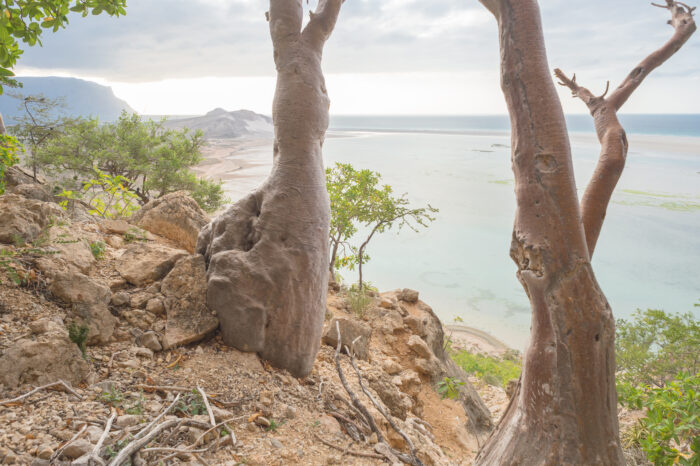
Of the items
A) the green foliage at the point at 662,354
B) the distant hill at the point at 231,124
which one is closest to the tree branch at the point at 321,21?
the green foliage at the point at 662,354

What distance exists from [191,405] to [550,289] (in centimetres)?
248

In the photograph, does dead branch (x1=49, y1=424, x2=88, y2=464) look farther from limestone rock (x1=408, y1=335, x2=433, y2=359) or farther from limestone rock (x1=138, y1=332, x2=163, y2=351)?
limestone rock (x1=408, y1=335, x2=433, y2=359)

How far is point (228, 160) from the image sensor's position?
3322cm

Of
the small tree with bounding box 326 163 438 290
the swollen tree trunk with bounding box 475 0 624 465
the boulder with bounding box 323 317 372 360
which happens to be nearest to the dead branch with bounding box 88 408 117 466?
the swollen tree trunk with bounding box 475 0 624 465

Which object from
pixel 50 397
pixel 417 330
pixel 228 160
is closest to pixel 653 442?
pixel 50 397

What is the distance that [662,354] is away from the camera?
8094 mm

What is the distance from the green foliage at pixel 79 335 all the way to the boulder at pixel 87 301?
0.16 ft

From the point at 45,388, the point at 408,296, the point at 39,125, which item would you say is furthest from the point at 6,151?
the point at 39,125

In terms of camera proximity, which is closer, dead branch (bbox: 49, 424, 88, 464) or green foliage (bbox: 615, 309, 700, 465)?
dead branch (bbox: 49, 424, 88, 464)

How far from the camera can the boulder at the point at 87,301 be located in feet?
9.60

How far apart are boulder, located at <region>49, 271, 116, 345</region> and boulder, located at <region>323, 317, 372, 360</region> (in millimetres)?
2546

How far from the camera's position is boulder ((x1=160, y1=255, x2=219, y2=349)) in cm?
334

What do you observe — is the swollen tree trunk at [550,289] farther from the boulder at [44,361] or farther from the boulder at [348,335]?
the boulder at [44,361]

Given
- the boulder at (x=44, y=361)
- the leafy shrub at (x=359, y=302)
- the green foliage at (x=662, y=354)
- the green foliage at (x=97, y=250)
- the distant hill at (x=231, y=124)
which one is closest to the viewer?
the boulder at (x=44, y=361)
